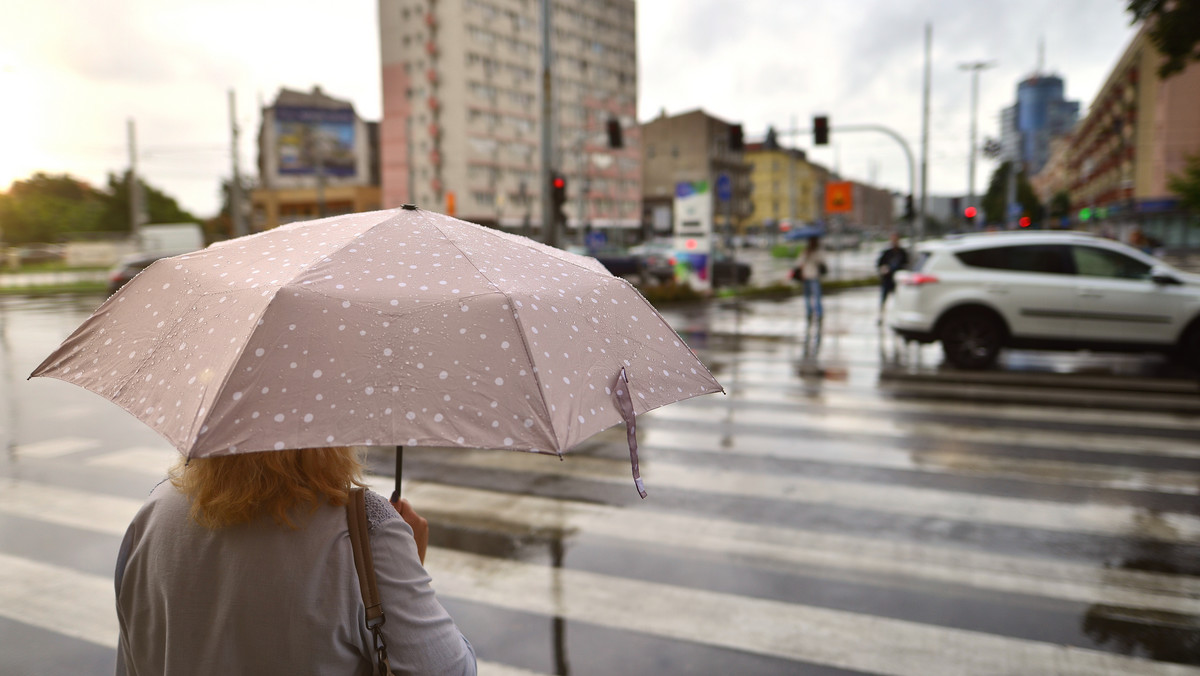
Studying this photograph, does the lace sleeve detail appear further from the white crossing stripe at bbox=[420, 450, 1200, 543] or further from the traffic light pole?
the traffic light pole

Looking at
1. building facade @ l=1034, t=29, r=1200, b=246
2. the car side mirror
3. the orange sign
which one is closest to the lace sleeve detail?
the car side mirror

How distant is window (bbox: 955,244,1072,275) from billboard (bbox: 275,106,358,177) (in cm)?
7475

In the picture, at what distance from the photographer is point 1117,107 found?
70.6m

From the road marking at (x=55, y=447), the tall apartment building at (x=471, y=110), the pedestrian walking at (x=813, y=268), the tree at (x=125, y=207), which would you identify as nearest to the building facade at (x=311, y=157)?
the tall apartment building at (x=471, y=110)

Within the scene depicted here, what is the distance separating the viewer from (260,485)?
1.46 m

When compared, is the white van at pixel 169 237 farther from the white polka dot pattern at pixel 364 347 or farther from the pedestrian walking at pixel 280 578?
the pedestrian walking at pixel 280 578

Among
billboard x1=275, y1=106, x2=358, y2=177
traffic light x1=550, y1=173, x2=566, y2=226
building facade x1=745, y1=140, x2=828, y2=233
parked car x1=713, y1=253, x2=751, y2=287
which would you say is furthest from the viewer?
building facade x1=745, y1=140, x2=828, y2=233

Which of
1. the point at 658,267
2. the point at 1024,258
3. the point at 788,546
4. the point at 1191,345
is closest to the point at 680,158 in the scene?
the point at 658,267

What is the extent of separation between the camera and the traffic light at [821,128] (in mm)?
24906

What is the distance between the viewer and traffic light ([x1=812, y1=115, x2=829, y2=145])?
81.7ft

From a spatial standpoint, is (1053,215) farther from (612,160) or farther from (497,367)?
(497,367)

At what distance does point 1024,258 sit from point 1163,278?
5.36ft

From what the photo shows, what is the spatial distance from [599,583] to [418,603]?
119 inches

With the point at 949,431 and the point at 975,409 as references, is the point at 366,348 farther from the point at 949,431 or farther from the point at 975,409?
the point at 975,409
